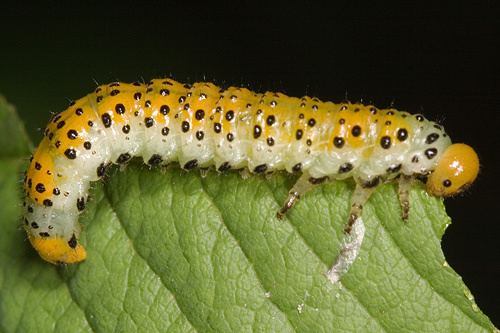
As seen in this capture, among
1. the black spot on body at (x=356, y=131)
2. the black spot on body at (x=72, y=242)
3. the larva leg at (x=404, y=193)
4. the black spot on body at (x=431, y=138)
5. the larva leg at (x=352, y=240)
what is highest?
the black spot on body at (x=431, y=138)

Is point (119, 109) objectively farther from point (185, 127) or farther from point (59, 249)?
point (59, 249)

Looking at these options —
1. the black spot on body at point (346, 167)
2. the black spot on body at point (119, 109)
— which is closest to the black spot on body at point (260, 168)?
the black spot on body at point (346, 167)

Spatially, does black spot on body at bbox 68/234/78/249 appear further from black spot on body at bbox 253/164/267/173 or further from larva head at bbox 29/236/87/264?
black spot on body at bbox 253/164/267/173

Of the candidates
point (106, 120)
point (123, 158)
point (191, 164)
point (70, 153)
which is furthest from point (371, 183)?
point (70, 153)

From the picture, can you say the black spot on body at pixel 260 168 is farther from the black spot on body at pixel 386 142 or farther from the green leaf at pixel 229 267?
the black spot on body at pixel 386 142

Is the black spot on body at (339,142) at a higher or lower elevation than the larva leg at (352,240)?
higher

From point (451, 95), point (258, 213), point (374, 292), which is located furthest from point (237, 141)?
point (451, 95)

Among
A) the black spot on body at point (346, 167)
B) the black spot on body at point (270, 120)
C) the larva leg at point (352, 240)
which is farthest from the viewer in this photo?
the black spot on body at point (270, 120)

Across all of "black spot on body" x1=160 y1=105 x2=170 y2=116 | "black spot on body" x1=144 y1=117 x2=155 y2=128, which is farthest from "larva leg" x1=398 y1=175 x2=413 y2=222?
"black spot on body" x1=144 y1=117 x2=155 y2=128

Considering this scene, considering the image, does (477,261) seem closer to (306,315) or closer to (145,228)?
(306,315)
